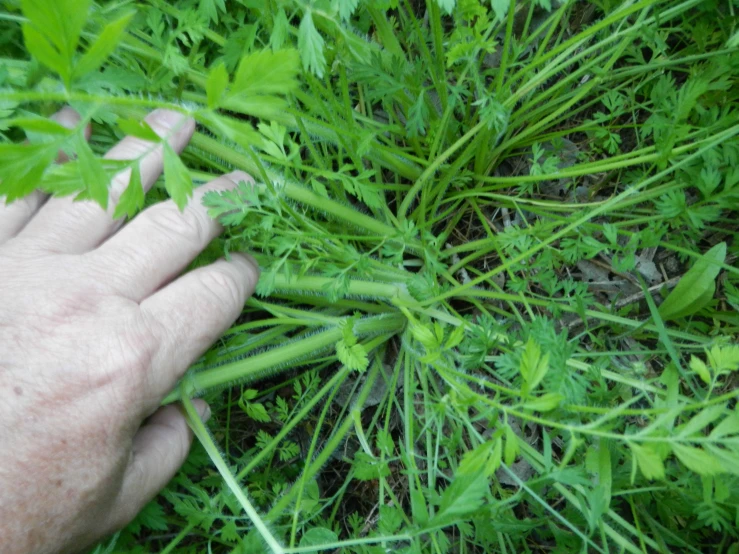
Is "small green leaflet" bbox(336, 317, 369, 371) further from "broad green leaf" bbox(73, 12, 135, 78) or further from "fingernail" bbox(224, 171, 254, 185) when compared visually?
"broad green leaf" bbox(73, 12, 135, 78)

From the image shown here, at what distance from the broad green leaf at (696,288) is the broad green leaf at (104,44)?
1.66 metres

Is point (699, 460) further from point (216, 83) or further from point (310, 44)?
point (310, 44)

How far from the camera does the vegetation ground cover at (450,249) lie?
1.26 m

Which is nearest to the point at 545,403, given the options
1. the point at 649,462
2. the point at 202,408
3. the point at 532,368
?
the point at 532,368

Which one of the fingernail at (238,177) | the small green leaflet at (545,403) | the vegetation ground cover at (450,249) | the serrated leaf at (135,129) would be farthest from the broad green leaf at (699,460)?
the fingernail at (238,177)

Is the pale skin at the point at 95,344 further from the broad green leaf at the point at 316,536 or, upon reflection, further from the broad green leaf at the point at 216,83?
the broad green leaf at the point at 316,536

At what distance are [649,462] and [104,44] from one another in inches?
48.4

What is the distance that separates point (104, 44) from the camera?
90 cm

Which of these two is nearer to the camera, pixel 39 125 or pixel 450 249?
pixel 39 125

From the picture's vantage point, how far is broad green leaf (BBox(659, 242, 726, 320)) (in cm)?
164

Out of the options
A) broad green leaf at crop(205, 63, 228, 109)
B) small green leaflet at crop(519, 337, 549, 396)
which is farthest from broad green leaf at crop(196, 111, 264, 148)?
small green leaflet at crop(519, 337, 549, 396)

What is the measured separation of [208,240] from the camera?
5.34 ft

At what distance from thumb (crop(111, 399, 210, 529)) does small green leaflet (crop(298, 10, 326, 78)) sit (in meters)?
1.16

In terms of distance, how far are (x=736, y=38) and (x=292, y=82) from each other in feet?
3.57
